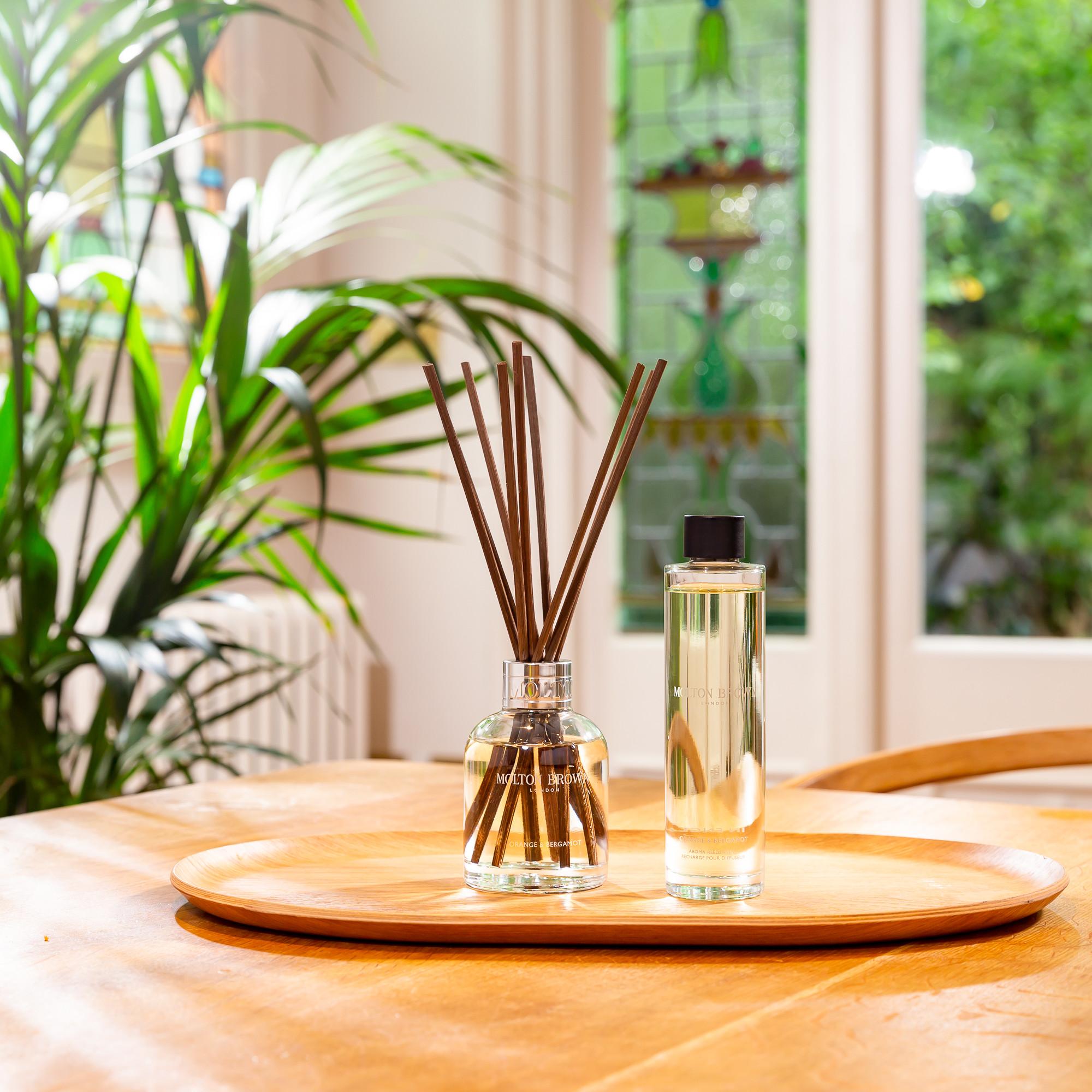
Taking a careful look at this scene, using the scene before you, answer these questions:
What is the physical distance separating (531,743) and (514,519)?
118mm

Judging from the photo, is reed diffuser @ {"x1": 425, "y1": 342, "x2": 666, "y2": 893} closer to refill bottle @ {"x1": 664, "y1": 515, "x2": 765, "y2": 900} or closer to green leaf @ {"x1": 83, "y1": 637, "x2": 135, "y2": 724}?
refill bottle @ {"x1": 664, "y1": 515, "x2": 765, "y2": 900}

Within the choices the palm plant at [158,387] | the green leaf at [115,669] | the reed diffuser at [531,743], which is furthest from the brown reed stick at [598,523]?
the green leaf at [115,669]

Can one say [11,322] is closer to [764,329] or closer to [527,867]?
[527,867]

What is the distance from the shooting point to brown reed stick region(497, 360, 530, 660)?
0.70 meters

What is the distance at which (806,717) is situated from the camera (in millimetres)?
2857

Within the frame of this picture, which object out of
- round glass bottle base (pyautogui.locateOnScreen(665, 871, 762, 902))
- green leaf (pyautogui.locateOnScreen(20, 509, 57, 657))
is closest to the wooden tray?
round glass bottle base (pyautogui.locateOnScreen(665, 871, 762, 902))

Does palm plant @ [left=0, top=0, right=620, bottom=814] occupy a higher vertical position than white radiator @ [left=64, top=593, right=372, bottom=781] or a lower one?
higher

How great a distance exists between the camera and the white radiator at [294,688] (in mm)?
2410

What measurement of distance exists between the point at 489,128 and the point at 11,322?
5.61 feet

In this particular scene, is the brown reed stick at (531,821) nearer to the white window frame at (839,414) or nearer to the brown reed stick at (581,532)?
the brown reed stick at (581,532)

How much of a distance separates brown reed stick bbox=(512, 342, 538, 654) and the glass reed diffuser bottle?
0.02 m

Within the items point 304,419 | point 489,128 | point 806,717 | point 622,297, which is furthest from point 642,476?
point 304,419

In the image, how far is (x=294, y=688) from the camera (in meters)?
2.59

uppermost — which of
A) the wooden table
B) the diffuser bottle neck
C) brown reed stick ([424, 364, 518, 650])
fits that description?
brown reed stick ([424, 364, 518, 650])
